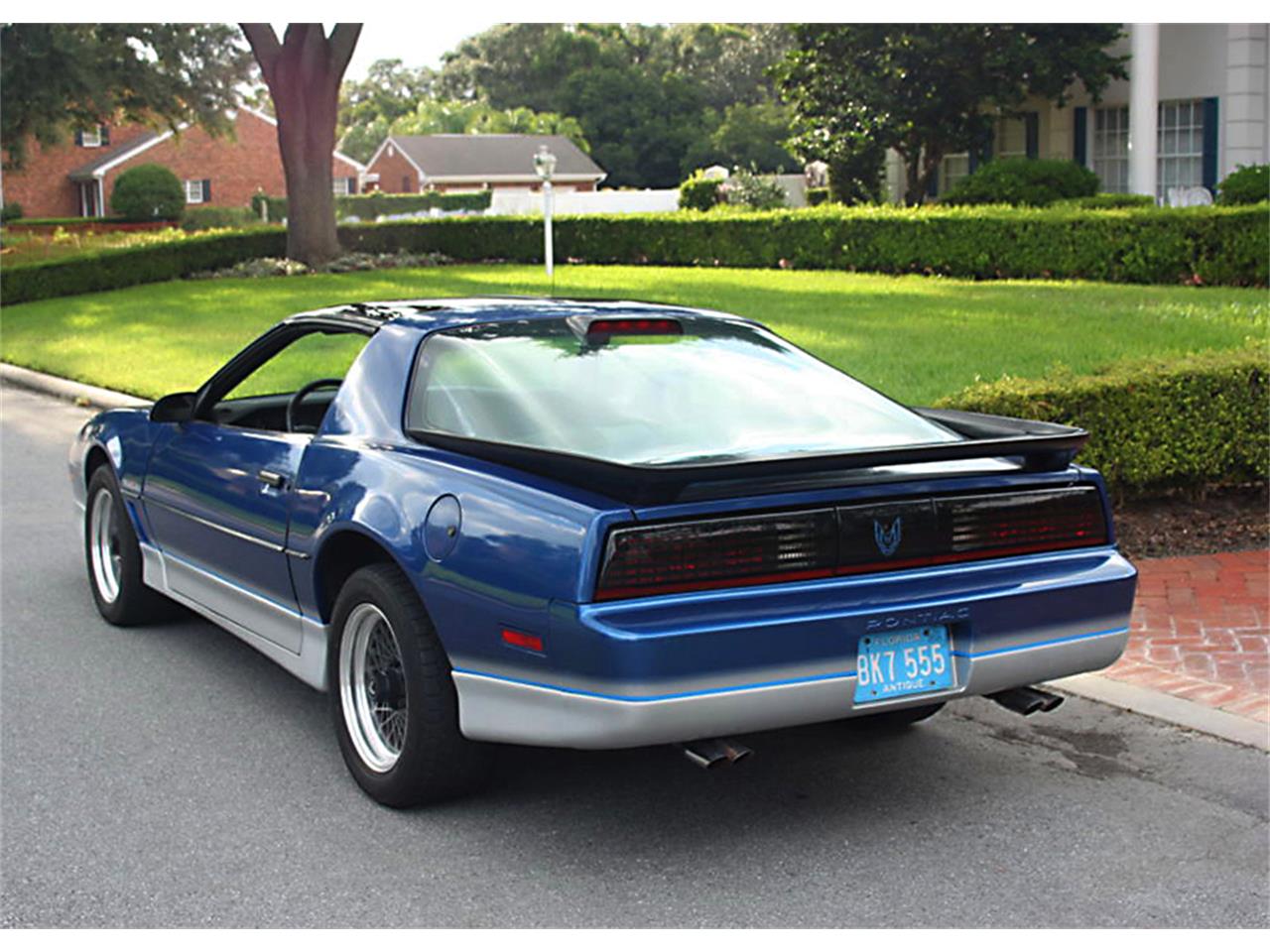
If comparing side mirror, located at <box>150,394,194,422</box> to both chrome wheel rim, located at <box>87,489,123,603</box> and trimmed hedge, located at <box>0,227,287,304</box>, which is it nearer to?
chrome wheel rim, located at <box>87,489,123,603</box>

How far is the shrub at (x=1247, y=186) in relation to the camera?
850 inches

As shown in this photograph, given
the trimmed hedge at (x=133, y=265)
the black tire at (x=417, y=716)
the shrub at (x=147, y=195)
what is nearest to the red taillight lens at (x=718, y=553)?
the black tire at (x=417, y=716)

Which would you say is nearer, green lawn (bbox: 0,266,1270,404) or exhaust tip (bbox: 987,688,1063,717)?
exhaust tip (bbox: 987,688,1063,717)

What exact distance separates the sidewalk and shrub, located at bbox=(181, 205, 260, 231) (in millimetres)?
56811

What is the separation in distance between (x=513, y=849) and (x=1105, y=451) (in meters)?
4.68

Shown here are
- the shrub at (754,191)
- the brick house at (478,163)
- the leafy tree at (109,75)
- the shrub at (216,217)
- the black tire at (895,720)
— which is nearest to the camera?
the black tire at (895,720)

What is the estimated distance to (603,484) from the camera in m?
4.14

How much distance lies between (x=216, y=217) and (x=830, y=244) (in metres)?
44.6

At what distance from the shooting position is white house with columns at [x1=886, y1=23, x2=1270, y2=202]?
24328 mm

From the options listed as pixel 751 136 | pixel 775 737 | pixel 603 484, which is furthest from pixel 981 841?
pixel 751 136

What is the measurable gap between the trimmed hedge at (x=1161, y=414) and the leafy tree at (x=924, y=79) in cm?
1935

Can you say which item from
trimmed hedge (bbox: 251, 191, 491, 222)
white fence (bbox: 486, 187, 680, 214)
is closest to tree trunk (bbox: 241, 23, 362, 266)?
white fence (bbox: 486, 187, 680, 214)

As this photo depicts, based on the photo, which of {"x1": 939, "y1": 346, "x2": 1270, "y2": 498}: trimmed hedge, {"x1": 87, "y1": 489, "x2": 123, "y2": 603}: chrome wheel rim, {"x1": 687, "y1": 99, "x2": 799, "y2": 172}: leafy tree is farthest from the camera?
{"x1": 687, "y1": 99, "x2": 799, "y2": 172}: leafy tree

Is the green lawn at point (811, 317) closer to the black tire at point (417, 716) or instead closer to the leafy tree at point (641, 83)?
the black tire at point (417, 716)
